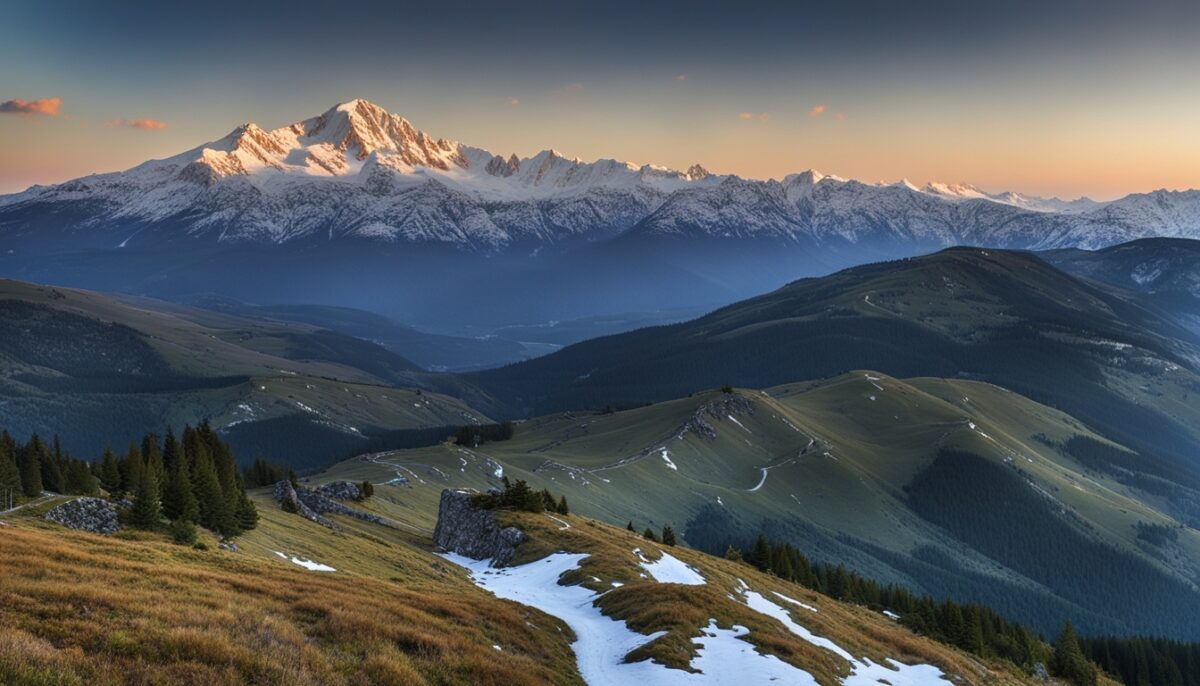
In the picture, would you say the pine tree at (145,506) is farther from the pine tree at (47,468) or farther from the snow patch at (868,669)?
the snow patch at (868,669)

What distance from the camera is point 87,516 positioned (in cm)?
5578

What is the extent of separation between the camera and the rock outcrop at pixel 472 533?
8156cm

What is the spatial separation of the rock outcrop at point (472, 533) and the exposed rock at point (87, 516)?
3430 centimetres

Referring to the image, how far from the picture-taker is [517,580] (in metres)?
66.0

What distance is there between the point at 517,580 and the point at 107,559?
34.5m

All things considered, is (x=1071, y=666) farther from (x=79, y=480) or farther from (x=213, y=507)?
(x=79, y=480)

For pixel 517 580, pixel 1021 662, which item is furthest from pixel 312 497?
pixel 1021 662

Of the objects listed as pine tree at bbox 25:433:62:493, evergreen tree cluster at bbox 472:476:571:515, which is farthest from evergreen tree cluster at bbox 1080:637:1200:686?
pine tree at bbox 25:433:62:493

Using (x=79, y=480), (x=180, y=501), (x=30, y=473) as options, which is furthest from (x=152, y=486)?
(x=79, y=480)

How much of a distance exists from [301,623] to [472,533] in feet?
197

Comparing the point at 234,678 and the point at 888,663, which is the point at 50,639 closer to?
the point at 234,678

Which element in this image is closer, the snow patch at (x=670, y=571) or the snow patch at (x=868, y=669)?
the snow patch at (x=868, y=669)

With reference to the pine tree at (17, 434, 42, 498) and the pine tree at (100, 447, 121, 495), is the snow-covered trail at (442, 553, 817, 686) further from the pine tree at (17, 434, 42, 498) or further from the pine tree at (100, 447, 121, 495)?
the pine tree at (100, 447, 121, 495)

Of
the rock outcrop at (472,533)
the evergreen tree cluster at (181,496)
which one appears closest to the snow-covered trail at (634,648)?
the rock outcrop at (472,533)
